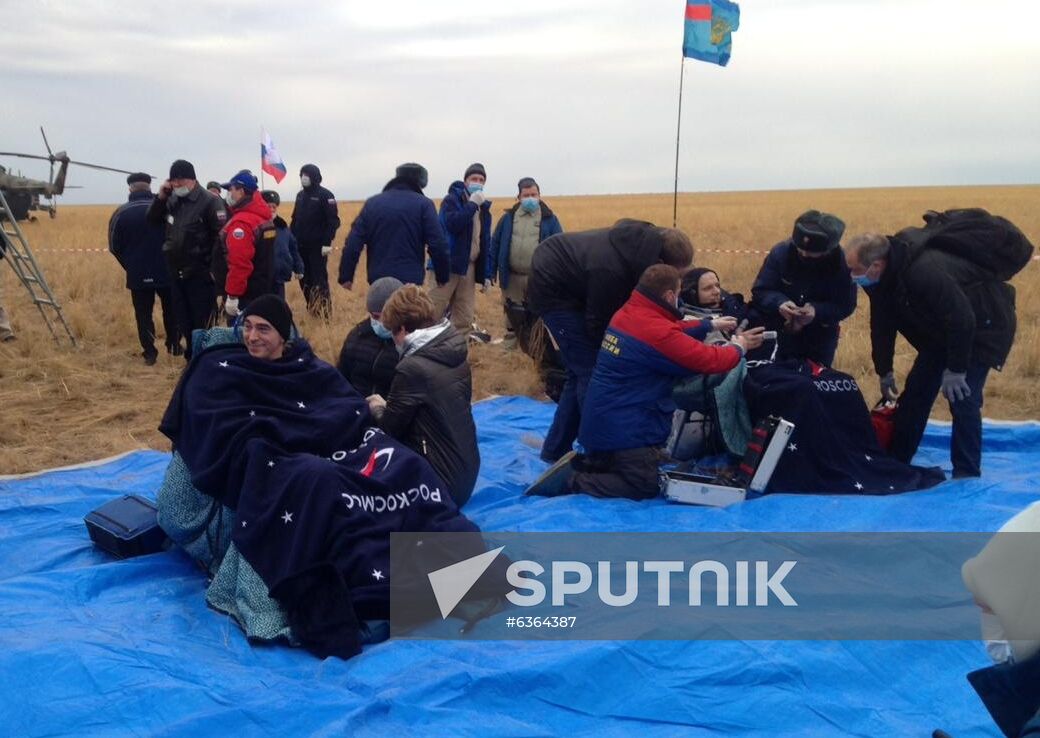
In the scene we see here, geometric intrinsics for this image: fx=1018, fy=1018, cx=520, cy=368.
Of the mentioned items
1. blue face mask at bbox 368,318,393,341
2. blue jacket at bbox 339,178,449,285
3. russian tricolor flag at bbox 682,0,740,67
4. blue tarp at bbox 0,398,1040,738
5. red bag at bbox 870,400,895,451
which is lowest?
blue tarp at bbox 0,398,1040,738

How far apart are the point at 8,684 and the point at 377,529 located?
1.38 m

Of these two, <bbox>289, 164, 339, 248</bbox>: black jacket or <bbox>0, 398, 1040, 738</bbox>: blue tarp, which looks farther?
<bbox>289, 164, 339, 248</bbox>: black jacket

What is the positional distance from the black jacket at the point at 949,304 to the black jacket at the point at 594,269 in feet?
4.50

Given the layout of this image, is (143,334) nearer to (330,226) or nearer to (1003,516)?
(330,226)

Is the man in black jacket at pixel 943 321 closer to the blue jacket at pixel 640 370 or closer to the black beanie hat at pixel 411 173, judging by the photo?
the blue jacket at pixel 640 370

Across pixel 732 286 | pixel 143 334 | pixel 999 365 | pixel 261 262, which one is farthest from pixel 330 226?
pixel 999 365

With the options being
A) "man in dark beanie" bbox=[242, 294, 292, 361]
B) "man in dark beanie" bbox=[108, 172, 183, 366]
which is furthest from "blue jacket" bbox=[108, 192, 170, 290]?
"man in dark beanie" bbox=[242, 294, 292, 361]

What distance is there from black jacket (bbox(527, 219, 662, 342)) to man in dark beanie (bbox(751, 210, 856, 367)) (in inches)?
36.3

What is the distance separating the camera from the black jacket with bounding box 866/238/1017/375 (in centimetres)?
543

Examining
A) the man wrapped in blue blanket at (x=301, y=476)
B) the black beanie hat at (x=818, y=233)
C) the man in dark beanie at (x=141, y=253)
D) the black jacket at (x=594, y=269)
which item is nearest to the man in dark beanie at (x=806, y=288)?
the black beanie hat at (x=818, y=233)

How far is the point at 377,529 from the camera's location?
4039 mm

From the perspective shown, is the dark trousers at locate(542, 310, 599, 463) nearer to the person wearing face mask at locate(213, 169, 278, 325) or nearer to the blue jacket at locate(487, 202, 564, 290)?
the person wearing face mask at locate(213, 169, 278, 325)

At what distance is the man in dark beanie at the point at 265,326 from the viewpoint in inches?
180

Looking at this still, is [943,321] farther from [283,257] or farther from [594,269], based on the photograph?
[283,257]
